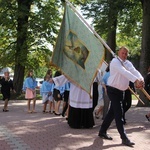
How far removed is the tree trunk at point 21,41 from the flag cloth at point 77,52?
15.6m

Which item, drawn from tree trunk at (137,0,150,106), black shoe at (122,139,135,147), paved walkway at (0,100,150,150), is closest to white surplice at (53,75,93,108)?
paved walkway at (0,100,150,150)

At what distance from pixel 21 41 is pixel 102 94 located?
1408cm

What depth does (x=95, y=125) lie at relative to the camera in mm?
9688

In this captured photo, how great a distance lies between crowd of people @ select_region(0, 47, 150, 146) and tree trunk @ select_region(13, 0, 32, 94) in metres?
9.29

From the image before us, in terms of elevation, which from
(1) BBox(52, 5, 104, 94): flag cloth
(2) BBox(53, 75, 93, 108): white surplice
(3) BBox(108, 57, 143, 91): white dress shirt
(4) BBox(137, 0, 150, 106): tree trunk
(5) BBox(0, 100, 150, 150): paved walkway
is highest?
(4) BBox(137, 0, 150, 106): tree trunk

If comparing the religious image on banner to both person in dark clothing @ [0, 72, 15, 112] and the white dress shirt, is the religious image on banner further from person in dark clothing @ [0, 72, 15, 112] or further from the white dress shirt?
person in dark clothing @ [0, 72, 15, 112]

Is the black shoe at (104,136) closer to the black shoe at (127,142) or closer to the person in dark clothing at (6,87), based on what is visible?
the black shoe at (127,142)

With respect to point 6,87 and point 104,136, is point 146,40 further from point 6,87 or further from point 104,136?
point 104,136

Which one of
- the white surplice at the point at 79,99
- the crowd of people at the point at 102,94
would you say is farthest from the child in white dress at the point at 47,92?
the white surplice at the point at 79,99

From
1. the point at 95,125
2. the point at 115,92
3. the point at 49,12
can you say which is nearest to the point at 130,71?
the point at 115,92

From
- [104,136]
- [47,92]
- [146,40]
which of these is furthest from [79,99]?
[146,40]

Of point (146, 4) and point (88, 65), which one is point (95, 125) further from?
point (146, 4)

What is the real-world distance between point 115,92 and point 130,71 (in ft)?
1.81

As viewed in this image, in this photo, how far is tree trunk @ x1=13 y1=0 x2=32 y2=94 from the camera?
925 inches
